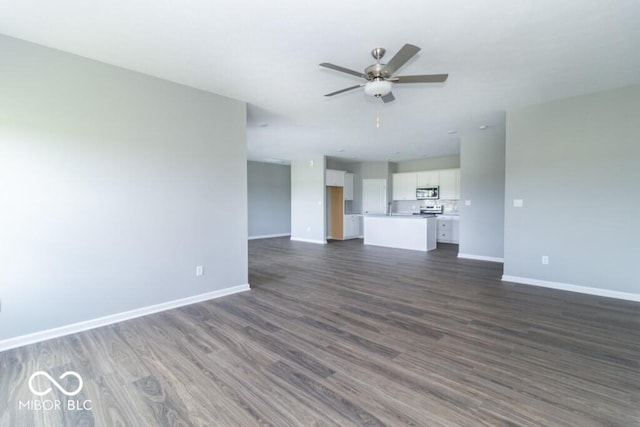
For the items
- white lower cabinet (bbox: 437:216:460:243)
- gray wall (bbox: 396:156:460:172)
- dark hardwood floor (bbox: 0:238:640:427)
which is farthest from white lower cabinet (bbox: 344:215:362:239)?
dark hardwood floor (bbox: 0:238:640:427)

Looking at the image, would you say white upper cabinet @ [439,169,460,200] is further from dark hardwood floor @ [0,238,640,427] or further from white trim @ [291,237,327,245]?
dark hardwood floor @ [0,238,640,427]

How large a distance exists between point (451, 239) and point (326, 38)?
7833 millimetres

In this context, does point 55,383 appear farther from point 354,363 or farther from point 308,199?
point 308,199

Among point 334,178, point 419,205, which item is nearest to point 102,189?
point 334,178

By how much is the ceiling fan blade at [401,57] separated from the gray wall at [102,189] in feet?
7.85

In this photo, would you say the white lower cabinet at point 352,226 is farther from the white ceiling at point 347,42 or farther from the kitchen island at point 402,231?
the white ceiling at point 347,42

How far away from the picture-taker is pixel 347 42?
2625mm

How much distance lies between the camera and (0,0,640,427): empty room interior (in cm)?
201

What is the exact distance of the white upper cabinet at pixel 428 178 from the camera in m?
9.07

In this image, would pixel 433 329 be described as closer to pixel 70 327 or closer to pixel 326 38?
pixel 326 38

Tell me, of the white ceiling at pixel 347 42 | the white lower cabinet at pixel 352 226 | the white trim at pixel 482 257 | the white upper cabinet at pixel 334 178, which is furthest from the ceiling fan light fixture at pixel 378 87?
the white lower cabinet at pixel 352 226

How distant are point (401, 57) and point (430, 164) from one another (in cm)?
781

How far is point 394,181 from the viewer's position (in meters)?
10.1

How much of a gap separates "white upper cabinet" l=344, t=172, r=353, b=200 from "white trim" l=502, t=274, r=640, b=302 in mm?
5842
